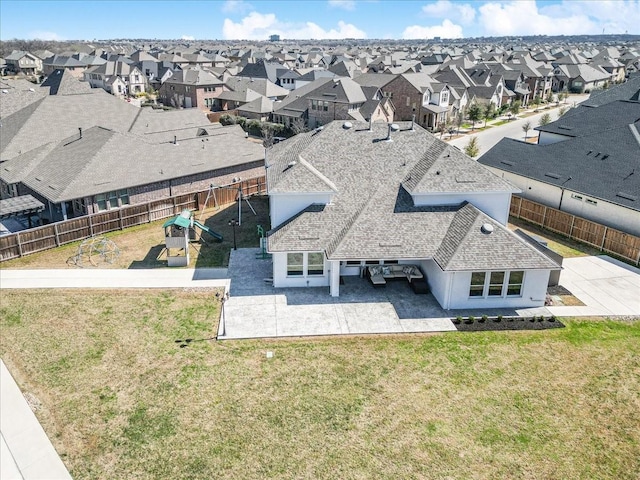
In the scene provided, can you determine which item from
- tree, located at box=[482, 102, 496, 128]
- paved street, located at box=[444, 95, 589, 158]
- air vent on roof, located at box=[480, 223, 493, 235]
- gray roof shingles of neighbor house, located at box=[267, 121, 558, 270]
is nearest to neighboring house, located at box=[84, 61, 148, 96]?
tree, located at box=[482, 102, 496, 128]

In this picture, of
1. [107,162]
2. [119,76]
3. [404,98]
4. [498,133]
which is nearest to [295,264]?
[107,162]

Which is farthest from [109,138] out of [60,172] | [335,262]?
[335,262]

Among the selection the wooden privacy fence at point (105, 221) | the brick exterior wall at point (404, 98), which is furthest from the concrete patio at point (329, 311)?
the brick exterior wall at point (404, 98)

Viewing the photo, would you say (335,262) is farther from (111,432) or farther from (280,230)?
(111,432)

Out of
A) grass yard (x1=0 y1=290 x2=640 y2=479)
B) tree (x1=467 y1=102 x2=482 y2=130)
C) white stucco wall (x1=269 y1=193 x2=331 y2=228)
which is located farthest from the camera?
tree (x1=467 y1=102 x2=482 y2=130)

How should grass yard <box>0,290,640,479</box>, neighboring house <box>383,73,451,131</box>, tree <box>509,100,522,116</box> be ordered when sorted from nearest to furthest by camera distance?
grass yard <box>0,290,640,479</box>
neighboring house <box>383,73,451,131</box>
tree <box>509,100,522,116</box>

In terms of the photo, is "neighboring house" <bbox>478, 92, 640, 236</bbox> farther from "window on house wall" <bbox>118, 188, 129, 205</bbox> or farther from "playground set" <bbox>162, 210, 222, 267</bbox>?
"window on house wall" <bbox>118, 188, 129, 205</bbox>

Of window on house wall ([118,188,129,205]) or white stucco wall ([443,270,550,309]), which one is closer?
white stucco wall ([443,270,550,309])
